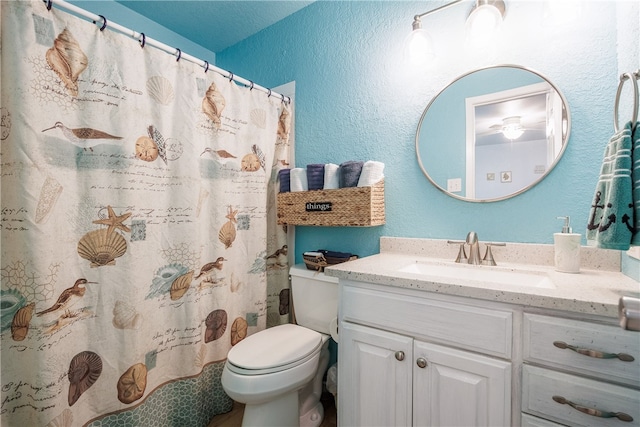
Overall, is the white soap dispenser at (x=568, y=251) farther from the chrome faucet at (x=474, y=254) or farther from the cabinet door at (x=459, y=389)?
the cabinet door at (x=459, y=389)

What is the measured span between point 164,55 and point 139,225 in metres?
0.78

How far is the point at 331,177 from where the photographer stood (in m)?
1.54

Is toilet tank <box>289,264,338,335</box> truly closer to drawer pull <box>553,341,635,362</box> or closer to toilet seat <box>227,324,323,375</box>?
toilet seat <box>227,324,323,375</box>

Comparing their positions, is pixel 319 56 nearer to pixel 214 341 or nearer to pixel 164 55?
pixel 164 55

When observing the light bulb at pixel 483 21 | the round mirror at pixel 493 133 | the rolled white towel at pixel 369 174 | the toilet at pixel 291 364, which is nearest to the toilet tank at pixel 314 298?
the toilet at pixel 291 364

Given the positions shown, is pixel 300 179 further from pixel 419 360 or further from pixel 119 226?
pixel 419 360

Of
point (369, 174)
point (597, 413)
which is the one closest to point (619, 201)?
point (597, 413)

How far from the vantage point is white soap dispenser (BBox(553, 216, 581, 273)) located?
3.27 ft

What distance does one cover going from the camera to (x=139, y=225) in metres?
1.24

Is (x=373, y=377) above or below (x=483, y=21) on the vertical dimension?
below

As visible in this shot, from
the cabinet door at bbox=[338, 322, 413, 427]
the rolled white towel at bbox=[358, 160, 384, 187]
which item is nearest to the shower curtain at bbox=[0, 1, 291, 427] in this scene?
the rolled white towel at bbox=[358, 160, 384, 187]

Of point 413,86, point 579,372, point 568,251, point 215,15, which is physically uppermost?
point 215,15

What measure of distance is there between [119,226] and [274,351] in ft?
2.77

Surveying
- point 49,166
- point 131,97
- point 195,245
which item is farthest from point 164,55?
point 195,245
